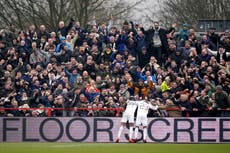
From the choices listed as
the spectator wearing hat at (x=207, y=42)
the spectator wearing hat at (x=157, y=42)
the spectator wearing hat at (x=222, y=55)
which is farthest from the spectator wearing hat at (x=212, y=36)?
the spectator wearing hat at (x=157, y=42)

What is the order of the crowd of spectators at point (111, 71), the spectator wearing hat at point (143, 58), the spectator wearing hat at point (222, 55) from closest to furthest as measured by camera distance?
1. the crowd of spectators at point (111, 71)
2. the spectator wearing hat at point (222, 55)
3. the spectator wearing hat at point (143, 58)

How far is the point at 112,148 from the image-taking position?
1399 inches

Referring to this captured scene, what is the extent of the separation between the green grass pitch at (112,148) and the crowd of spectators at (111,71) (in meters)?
2.60

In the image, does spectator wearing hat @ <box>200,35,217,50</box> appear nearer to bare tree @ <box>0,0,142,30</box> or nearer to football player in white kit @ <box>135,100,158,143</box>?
football player in white kit @ <box>135,100,158,143</box>

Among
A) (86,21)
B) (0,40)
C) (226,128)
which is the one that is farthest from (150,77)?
(86,21)

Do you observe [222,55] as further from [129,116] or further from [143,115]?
[129,116]

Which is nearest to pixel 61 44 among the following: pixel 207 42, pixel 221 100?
pixel 207 42

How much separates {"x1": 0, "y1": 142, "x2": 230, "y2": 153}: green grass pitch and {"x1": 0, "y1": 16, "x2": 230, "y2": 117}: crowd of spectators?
2605mm

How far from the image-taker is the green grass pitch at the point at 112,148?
34.0m

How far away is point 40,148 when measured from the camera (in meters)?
35.4

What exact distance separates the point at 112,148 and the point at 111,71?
792cm

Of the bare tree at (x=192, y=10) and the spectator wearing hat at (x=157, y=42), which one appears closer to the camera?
the spectator wearing hat at (x=157, y=42)

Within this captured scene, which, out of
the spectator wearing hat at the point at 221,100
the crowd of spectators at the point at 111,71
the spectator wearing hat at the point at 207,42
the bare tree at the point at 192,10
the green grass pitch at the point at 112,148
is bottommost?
the green grass pitch at the point at 112,148

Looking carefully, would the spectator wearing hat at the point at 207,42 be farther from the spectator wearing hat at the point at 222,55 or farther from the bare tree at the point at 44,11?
the bare tree at the point at 44,11
